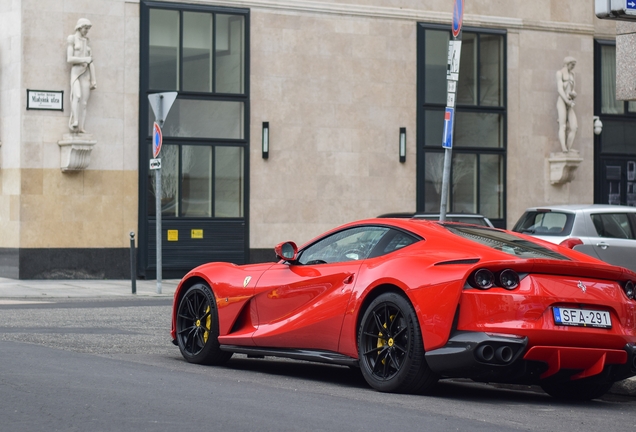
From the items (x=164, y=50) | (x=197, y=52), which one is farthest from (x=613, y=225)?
(x=164, y=50)

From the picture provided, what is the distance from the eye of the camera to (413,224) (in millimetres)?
8609

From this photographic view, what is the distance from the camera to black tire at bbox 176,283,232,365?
30.8 ft

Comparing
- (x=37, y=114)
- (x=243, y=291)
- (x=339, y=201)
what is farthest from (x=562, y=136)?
(x=243, y=291)

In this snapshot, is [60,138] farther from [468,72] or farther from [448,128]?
[448,128]

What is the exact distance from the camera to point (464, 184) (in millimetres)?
26656

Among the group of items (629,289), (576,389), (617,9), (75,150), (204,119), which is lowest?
(576,389)

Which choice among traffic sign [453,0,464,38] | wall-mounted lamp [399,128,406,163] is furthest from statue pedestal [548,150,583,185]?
traffic sign [453,0,464,38]

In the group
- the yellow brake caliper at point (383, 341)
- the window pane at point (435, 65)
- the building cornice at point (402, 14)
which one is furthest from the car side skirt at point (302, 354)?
the window pane at point (435, 65)

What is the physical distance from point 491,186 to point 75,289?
1098 cm

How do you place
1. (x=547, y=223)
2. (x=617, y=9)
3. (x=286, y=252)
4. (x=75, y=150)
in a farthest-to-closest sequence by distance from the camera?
(x=75, y=150) → (x=547, y=223) → (x=617, y=9) → (x=286, y=252)

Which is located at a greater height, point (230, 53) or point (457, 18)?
point (230, 53)

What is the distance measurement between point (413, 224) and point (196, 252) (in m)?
15.5

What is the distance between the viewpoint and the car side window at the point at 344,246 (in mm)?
8656

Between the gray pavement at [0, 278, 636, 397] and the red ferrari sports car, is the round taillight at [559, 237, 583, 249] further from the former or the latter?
the red ferrari sports car
